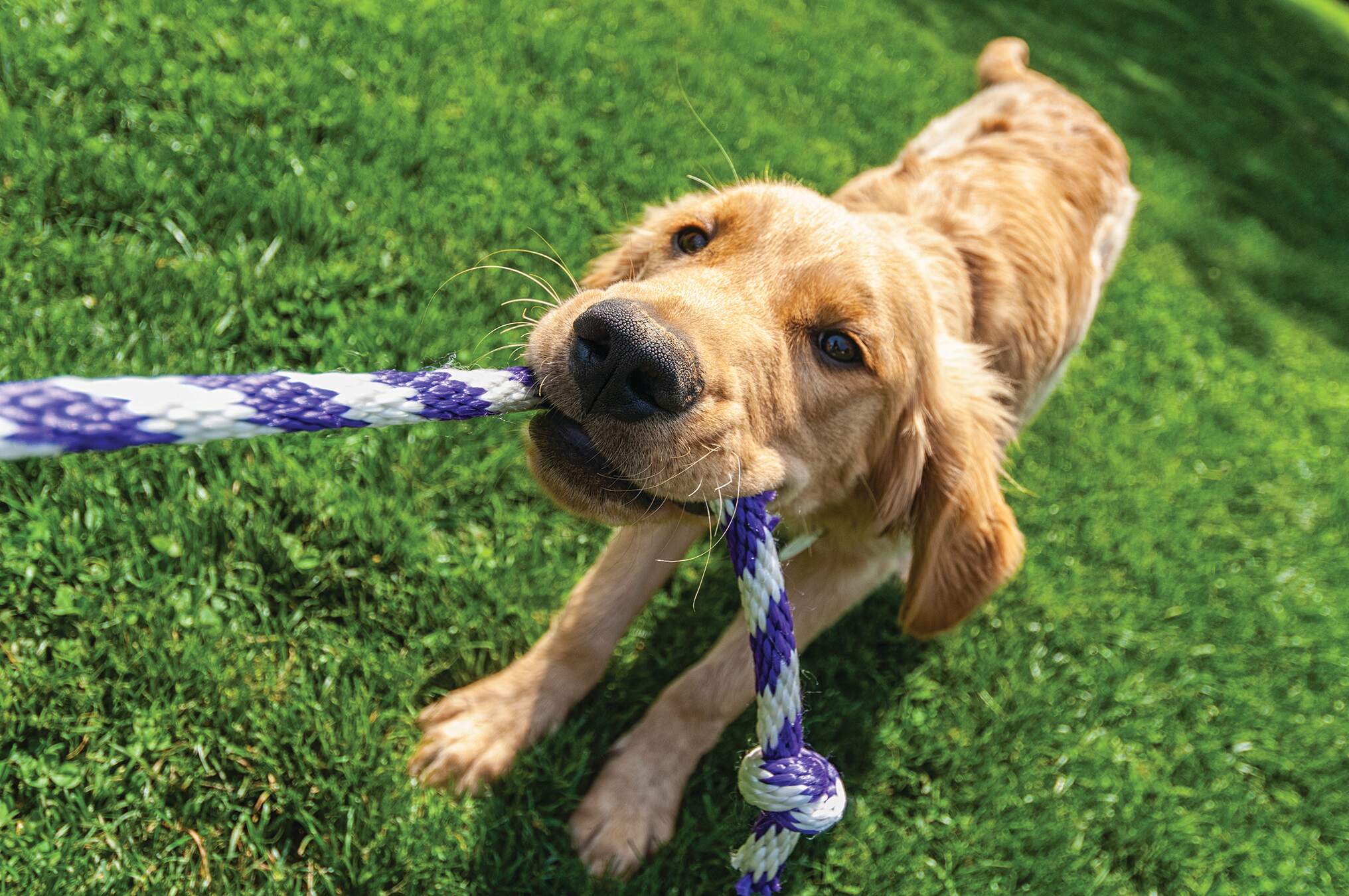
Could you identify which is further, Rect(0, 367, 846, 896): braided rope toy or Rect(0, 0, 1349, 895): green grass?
Rect(0, 0, 1349, 895): green grass

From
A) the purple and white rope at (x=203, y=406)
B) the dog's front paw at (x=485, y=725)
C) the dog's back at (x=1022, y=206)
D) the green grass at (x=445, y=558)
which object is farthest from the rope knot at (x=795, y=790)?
the dog's back at (x=1022, y=206)

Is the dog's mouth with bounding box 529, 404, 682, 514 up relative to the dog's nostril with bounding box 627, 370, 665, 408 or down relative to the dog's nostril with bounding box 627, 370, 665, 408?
down

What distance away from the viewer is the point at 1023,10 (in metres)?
10.3

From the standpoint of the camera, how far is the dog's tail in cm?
455

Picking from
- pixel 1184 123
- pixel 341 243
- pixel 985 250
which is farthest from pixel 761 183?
pixel 1184 123

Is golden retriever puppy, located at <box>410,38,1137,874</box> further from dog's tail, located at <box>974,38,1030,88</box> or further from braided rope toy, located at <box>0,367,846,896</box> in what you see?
dog's tail, located at <box>974,38,1030,88</box>

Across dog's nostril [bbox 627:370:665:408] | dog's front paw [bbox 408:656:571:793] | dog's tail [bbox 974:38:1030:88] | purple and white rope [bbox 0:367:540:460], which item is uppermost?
purple and white rope [bbox 0:367:540:460]

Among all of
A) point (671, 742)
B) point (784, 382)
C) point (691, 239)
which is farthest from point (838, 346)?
point (671, 742)

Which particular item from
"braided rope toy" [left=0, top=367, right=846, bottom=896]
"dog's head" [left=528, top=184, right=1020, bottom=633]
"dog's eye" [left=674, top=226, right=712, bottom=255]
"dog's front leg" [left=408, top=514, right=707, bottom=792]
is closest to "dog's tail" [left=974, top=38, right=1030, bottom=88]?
"dog's head" [left=528, top=184, right=1020, bottom=633]

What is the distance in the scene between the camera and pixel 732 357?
2018mm

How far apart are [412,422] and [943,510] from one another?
172 centimetres

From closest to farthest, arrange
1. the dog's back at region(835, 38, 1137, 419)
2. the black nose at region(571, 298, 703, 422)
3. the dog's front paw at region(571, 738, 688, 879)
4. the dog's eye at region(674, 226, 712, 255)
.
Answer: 1. the black nose at region(571, 298, 703, 422)
2. the dog's front paw at region(571, 738, 688, 879)
3. the dog's eye at region(674, 226, 712, 255)
4. the dog's back at region(835, 38, 1137, 419)

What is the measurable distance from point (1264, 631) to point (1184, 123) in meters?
7.83

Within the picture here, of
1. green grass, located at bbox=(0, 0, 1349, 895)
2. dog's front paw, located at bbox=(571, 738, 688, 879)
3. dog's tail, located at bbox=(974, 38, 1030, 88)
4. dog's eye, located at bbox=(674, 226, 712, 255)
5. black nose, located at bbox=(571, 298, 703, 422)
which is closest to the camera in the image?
black nose, located at bbox=(571, 298, 703, 422)
